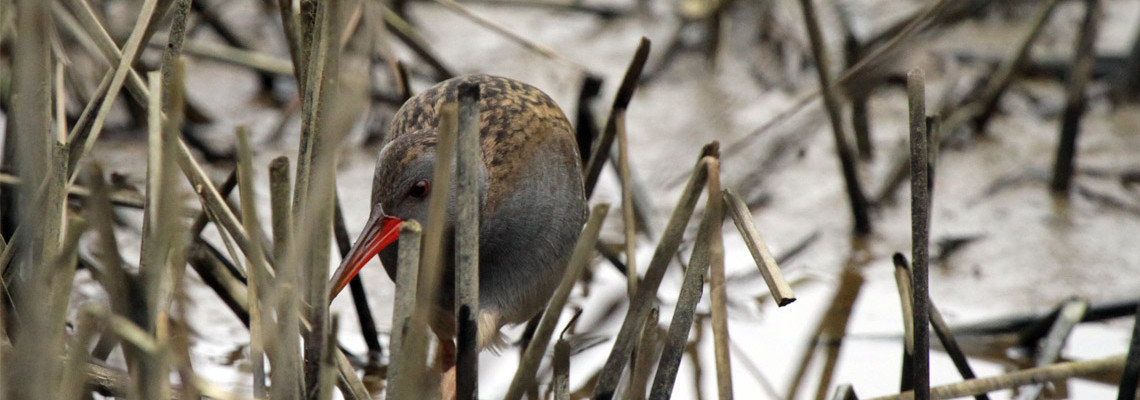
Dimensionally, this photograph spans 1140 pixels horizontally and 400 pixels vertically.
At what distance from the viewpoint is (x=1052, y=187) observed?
16.3ft

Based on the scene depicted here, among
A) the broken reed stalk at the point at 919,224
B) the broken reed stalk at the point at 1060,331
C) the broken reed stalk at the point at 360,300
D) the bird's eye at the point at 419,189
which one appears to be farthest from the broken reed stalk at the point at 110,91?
the broken reed stalk at the point at 1060,331

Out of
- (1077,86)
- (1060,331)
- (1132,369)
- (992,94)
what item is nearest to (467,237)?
(1132,369)

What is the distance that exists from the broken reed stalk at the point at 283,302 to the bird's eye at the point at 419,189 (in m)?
0.82

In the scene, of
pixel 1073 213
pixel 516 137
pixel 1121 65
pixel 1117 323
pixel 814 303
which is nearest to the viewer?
pixel 516 137

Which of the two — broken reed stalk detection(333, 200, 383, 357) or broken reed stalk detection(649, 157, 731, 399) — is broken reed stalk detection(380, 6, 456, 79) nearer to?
broken reed stalk detection(333, 200, 383, 357)

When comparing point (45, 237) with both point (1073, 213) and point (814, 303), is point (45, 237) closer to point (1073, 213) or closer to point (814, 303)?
point (814, 303)

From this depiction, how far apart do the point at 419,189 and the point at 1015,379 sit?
1413mm

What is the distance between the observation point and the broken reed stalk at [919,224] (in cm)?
239

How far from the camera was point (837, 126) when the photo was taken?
4391mm

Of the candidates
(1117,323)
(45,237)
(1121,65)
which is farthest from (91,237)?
(1121,65)

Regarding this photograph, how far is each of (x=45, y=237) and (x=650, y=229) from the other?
8.04 ft

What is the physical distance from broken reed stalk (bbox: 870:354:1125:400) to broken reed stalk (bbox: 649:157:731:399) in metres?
0.65

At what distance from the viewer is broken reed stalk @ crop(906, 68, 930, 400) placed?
2393 millimetres

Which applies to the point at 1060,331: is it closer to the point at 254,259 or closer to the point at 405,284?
the point at 405,284
